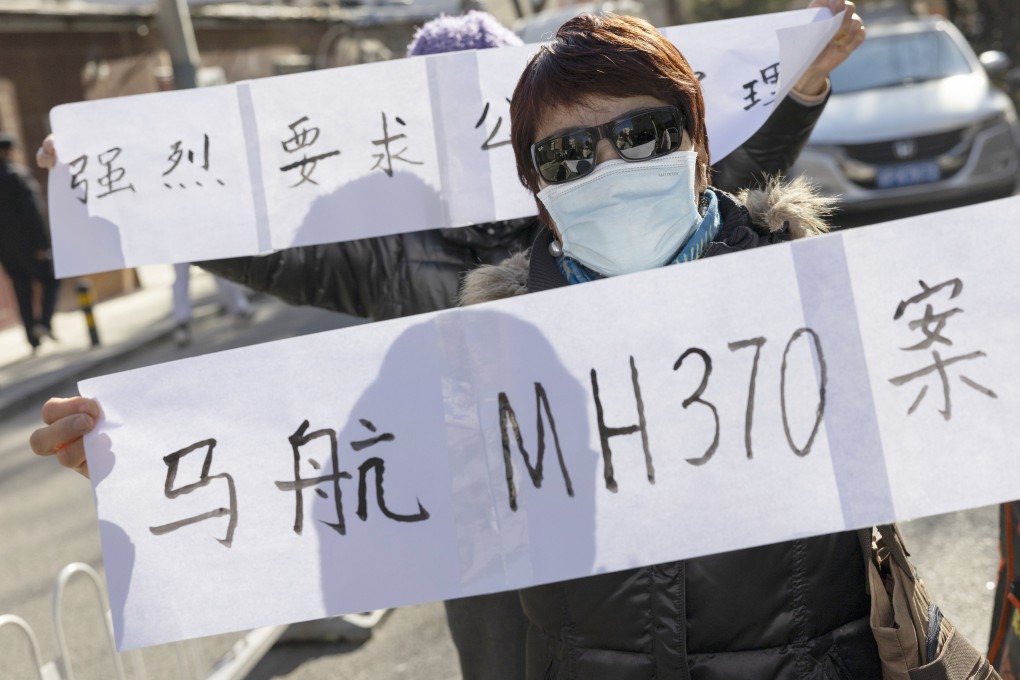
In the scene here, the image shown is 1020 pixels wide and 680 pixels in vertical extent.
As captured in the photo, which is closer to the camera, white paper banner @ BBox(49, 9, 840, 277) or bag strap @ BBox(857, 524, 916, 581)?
bag strap @ BBox(857, 524, 916, 581)

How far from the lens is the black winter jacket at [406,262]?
2.51 metres

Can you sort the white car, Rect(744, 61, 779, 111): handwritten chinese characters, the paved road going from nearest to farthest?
Rect(744, 61, 779, 111): handwritten chinese characters → the paved road → the white car

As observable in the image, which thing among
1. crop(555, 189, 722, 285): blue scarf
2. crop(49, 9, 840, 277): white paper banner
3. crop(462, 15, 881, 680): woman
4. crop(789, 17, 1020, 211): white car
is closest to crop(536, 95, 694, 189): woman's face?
crop(462, 15, 881, 680): woman

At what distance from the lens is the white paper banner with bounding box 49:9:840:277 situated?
2.30 meters

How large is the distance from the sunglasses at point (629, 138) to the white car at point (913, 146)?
7.87 m

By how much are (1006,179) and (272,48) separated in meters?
15.8

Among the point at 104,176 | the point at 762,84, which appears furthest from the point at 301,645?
the point at 762,84

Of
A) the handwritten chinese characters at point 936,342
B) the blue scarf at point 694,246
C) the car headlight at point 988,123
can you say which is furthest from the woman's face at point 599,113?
the car headlight at point 988,123

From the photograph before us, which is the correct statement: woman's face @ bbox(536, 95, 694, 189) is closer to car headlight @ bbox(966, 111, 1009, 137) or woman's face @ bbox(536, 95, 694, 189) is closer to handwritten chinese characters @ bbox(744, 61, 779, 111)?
handwritten chinese characters @ bbox(744, 61, 779, 111)

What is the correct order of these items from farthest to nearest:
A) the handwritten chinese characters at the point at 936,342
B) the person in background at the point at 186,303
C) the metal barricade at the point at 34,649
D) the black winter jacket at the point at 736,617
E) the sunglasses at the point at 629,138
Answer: the person in background at the point at 186,303 → the metal barricade at the point at 34,649 → the sunglasses at the point at 629,138 → the black winter jacket at the point at 736,617 → the handwritten chinese characters at the point at 936,342

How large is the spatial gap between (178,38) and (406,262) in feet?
35.5

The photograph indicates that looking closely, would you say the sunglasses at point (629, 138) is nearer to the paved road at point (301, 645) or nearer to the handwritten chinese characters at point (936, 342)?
the handwritten chinese characters at point (936, 342)

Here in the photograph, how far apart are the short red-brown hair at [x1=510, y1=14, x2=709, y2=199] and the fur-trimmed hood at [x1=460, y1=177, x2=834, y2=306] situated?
15cm

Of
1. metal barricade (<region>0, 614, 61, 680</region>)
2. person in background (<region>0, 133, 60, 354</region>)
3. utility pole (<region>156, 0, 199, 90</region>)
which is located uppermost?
utility pole (<region>156, 0, 199, 90</region>)
